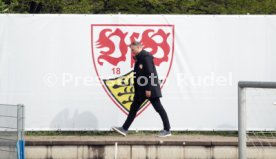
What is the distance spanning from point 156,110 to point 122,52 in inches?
52.2

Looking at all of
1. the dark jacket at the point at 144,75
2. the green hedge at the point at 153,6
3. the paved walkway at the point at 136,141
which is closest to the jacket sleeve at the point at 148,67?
the dark jacket at the point at 144,75

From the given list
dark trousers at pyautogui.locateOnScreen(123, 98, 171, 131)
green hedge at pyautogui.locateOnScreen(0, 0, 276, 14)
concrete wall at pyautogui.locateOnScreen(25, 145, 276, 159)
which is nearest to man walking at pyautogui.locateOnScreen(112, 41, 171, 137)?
dark trousers at pyautogui.locateOnScreen(123, 98, 171, 131)

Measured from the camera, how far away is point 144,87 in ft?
44.3

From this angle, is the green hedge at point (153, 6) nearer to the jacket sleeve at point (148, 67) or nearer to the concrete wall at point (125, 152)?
the jacket sleeve at point (148, 67)

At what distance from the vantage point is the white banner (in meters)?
14.0

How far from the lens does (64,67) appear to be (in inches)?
552

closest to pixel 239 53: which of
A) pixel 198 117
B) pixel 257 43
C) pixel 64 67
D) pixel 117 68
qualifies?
pixel 257 43

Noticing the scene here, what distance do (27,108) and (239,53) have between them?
156 inches

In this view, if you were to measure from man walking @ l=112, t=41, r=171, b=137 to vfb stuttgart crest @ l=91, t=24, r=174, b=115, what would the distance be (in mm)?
414

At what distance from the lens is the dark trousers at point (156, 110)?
44.1ft

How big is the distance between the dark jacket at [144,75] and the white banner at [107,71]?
1.52ft

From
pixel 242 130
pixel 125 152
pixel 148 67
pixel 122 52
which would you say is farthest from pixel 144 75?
pixel 242 130

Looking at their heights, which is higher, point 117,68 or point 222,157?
point 117,68

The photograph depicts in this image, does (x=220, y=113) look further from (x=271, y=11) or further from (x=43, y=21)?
(x=271, y=11)
